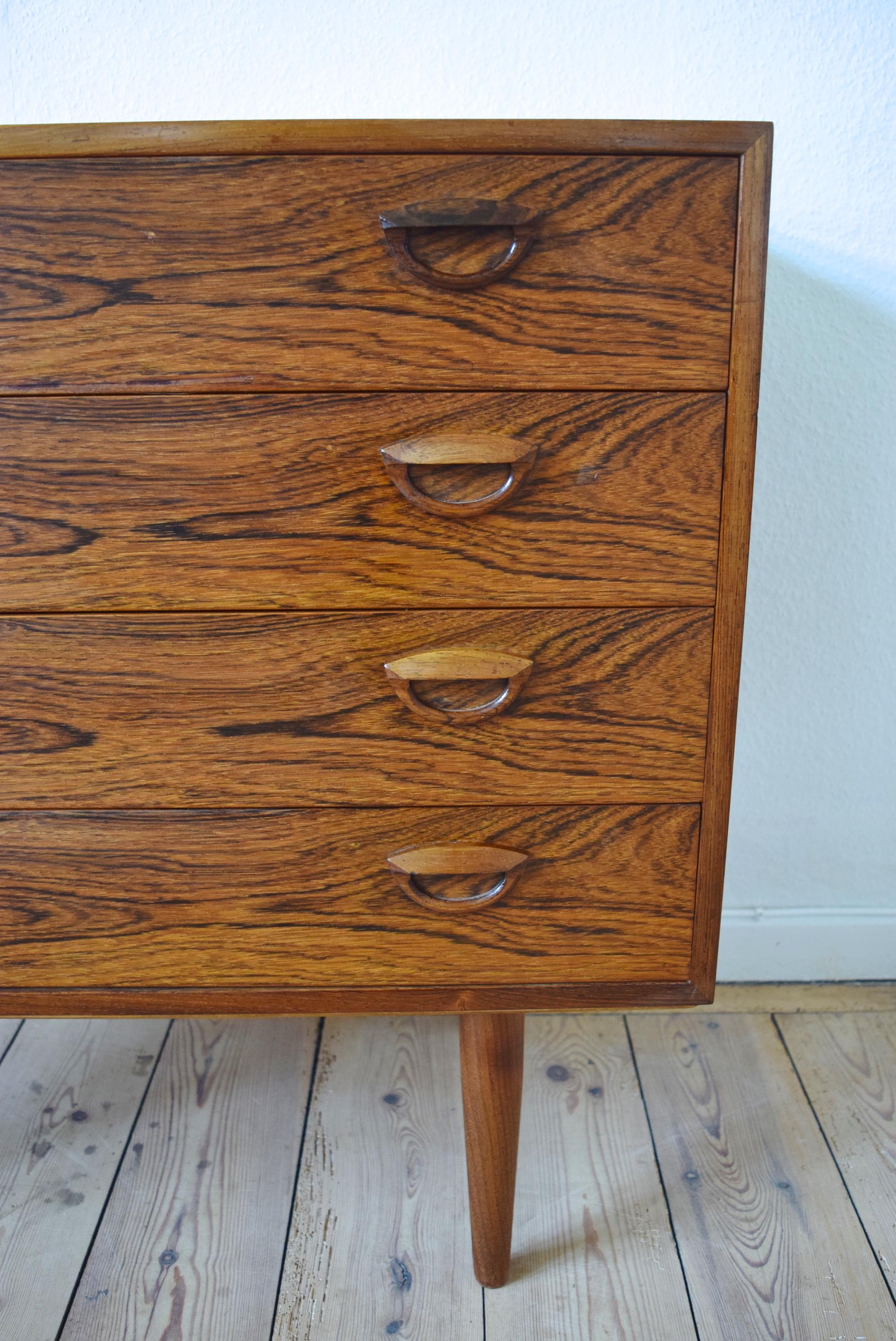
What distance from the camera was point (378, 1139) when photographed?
1.03 m

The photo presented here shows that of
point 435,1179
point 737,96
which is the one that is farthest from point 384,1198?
point 737,96

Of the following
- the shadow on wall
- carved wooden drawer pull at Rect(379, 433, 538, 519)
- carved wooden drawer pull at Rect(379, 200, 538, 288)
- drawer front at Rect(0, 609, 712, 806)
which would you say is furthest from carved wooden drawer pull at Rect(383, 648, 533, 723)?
the shadow on wall

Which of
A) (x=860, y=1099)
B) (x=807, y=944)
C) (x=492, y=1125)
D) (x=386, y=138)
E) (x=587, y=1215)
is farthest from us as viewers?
(x=807, y=944)

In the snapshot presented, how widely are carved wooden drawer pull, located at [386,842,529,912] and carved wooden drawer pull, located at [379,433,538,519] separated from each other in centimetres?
25

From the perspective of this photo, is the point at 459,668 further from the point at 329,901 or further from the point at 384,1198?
the point at 384,1198

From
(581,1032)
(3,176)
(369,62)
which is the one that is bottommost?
(581,1032)

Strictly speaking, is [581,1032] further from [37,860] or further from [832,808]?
[37,860]

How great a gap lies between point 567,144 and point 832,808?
2.89ft

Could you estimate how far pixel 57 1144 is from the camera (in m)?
1.03

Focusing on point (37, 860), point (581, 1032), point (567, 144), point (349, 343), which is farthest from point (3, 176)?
point (581, 1032)

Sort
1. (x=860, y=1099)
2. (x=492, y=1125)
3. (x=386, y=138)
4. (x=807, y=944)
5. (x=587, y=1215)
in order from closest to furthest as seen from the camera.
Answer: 1. (x=386, y=138)
2. (x=492, y=1125)
3. (x=587, y=1215)
4. (x=860, y=1099)
5. (x=807, y=944)

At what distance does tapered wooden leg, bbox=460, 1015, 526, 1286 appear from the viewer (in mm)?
822

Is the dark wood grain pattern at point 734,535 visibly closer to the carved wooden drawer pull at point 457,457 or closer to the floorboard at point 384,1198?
the carved wooden drawer pull at point 457,457

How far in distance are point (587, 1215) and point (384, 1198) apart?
20 cm
